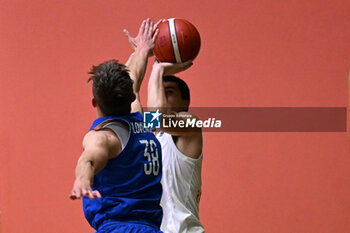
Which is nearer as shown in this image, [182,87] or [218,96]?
[182,87]

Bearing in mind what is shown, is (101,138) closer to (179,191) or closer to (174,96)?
(179,191)

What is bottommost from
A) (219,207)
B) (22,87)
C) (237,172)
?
(219,207)

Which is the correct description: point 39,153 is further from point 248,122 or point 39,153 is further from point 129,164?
point 129,164

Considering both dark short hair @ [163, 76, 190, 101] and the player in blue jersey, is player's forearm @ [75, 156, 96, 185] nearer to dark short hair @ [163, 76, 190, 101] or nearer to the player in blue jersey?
the player in blue jersey

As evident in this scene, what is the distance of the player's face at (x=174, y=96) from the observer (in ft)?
8.63

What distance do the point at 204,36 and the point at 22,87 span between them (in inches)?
55.3

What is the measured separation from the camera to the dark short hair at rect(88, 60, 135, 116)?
6.03 ft

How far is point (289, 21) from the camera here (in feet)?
12.7

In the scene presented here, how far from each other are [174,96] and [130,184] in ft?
2.85

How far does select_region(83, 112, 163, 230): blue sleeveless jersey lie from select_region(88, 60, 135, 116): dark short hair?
0.12 feet

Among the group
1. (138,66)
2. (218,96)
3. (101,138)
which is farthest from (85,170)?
(218,96)

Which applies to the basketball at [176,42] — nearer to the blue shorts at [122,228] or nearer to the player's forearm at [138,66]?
the player's forearm at [138,66]

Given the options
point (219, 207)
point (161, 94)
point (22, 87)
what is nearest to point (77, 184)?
point (161, 94)

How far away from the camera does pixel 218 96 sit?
12.6ft
